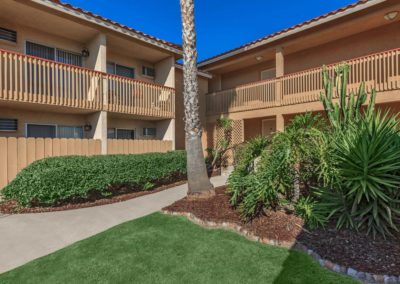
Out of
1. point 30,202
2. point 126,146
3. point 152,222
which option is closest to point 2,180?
point 30,202

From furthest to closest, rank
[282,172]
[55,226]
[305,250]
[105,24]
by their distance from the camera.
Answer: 1. [105,24]
2. [55,226]
3. [282,172]
4. [305,250]

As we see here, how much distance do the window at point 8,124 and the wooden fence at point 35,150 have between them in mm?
1608

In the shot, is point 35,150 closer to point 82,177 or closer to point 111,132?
point 82,177

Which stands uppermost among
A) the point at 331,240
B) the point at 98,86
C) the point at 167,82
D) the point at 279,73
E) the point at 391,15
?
the point at 391,15

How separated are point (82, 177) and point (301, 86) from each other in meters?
9.96

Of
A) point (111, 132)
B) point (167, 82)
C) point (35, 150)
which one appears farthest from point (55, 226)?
point (167, 82)

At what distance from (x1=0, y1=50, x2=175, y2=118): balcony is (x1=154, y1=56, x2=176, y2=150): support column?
588mm

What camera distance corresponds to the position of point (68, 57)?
11.2m

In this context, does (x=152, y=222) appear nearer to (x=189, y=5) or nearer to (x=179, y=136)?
(x=189, y=5)

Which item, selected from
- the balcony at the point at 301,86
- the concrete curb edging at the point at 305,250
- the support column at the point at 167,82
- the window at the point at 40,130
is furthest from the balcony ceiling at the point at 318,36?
the concrete curb edging at the point at 305,250

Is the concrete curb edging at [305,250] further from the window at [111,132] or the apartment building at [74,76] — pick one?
the window at [111,132]

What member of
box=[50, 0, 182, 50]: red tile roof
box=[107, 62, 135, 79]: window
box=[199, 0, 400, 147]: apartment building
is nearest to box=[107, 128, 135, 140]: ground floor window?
box=[107, 62, 135, 79]: window

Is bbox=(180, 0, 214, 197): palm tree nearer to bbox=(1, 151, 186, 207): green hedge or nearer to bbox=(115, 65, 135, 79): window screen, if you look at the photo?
bbox=(1, 151, 186, 207): green hedge

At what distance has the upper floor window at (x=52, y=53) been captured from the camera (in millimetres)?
10147
